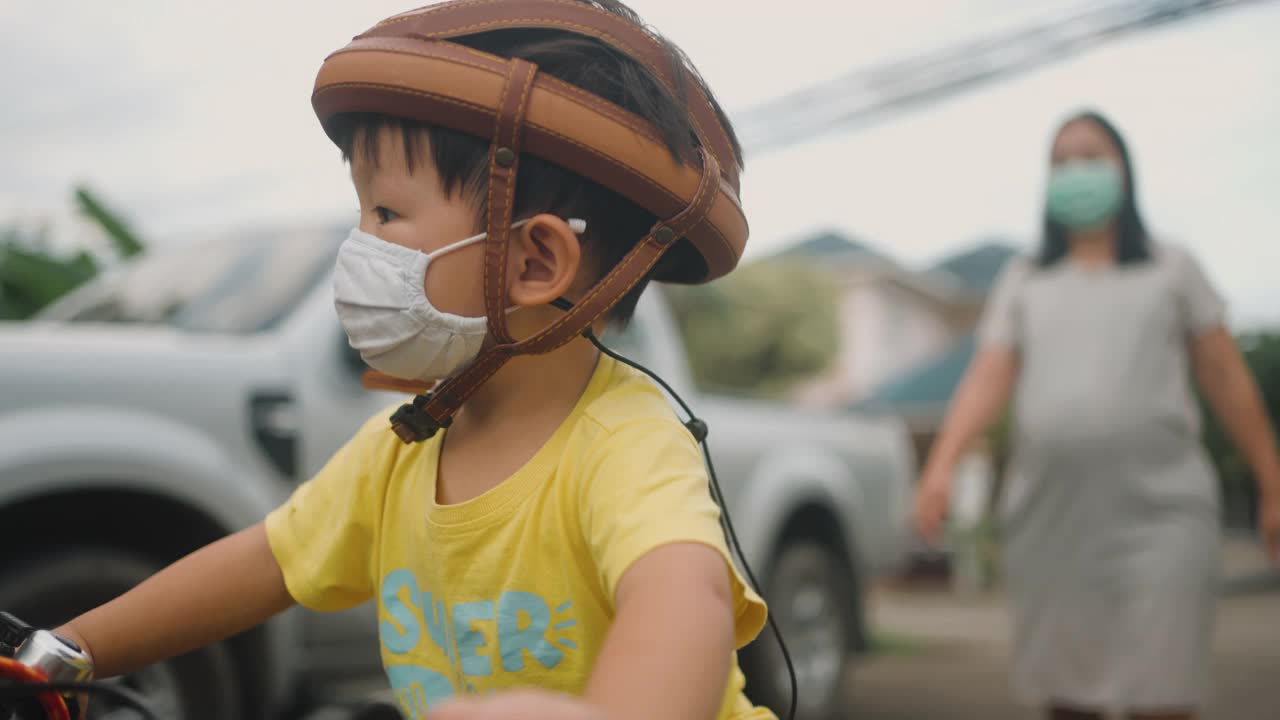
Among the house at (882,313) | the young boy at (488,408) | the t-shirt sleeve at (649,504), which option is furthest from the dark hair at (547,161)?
the house at (882,313)

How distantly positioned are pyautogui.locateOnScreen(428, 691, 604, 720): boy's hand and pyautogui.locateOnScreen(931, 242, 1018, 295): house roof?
52.2m

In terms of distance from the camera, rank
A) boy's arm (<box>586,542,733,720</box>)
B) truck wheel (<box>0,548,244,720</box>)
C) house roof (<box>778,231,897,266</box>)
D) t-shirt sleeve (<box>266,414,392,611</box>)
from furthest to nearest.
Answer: house roof (<box>778,231,897,266</box>) < truck wheel (<box>0,548,244,720</box>) < t-shirt sleeve (<box>266,414,392,611</box>) < boy's arm (<box>586,542,733,720</box>)

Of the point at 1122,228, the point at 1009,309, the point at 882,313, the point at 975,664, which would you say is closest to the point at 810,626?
the point at 1009,309

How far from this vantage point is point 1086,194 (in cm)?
375

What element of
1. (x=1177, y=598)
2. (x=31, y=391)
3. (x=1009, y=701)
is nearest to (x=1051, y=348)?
(x=1177, y=598)

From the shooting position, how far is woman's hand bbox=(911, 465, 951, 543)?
395cm

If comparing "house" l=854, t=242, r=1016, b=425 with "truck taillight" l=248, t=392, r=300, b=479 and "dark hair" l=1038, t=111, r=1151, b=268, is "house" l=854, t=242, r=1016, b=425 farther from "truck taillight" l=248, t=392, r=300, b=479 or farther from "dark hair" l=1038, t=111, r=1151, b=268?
"truck taillight" l=248, t=392, r=300, b=479

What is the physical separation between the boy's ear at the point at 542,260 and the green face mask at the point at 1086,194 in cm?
271

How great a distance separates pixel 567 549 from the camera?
1321mm

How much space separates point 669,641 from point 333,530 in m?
0.67

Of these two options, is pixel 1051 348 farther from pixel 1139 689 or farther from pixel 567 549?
pixel 567 549

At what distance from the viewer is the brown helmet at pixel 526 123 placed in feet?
4.28

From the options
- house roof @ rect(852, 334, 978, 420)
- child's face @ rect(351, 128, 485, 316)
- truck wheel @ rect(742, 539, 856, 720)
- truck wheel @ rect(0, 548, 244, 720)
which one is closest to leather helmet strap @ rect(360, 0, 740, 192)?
child's face @ rect(351, 128, 485, 316)

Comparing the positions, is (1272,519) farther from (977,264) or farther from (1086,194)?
(977,264)
